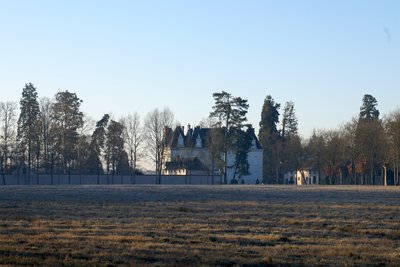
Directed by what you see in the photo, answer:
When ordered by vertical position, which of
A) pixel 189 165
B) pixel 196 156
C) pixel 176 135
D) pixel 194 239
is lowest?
pixel 194 239

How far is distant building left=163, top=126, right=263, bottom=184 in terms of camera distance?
134 meters

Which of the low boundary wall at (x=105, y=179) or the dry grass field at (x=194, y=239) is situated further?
the low boundary wall at (x=105, y=179)

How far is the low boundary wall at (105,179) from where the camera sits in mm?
112250

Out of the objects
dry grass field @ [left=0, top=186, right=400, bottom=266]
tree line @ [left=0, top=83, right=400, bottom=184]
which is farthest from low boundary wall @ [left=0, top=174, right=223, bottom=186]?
dry grass field @ [left=0, top=186, right=400, bottom=266]

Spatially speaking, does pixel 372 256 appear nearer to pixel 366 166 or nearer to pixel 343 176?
pixel 366 166

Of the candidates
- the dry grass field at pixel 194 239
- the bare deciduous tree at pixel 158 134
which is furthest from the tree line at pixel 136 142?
the dry grass field at pixel 194 239

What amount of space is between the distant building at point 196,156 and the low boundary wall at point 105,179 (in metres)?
3.97

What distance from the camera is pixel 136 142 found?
12731 cm

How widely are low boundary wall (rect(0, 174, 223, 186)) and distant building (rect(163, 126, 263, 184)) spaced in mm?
3971

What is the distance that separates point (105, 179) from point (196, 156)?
2288cm

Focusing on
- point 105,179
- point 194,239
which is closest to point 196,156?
point 105,179

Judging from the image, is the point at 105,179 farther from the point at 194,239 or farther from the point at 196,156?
the point at 194,239

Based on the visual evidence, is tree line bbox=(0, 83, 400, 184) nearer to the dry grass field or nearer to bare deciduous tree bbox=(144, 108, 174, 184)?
bare deciduous tree bbox=(144, 108, 174, 184)

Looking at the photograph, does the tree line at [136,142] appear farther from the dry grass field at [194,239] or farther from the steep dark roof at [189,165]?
the dry grass field at [194,239]
